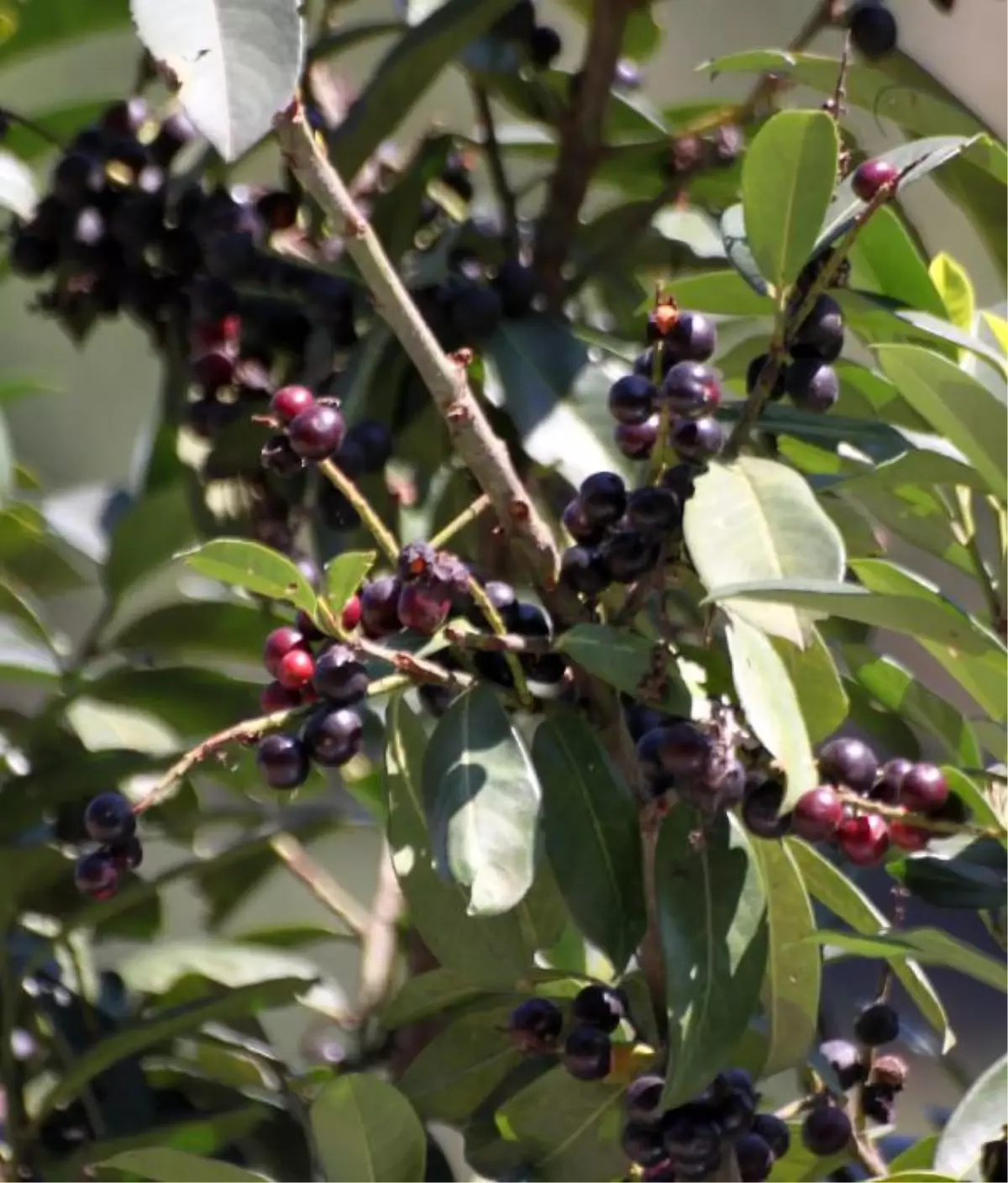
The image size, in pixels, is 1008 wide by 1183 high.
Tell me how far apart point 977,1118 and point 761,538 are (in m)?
0.22

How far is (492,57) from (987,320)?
0.35m

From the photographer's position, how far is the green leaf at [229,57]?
661 millimetres

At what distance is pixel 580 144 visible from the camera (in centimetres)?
102

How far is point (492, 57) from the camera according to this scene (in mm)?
1082

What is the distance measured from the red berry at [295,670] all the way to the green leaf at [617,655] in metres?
0.10

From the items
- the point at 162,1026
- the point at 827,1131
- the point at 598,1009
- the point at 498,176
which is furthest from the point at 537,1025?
the point at 498,176

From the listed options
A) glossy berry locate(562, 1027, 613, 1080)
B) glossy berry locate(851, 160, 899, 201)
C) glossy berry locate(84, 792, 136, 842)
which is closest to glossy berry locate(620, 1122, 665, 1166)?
glossy berry locate(562, 1027, 613, 1080)

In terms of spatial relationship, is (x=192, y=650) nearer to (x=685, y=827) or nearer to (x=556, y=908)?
(x=556, y=908)

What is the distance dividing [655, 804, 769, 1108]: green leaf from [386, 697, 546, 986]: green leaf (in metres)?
0.09

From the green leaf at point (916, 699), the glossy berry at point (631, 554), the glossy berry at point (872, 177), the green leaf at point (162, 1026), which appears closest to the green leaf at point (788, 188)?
the glossy berry at point (872, 177)

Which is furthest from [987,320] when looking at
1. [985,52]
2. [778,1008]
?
[985,52]

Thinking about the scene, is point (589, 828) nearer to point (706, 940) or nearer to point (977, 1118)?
point (706, 940)

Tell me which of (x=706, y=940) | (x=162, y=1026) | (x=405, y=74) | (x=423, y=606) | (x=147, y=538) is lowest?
(x=162, y=1026)

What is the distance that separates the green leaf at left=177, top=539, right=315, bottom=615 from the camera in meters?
0.69
